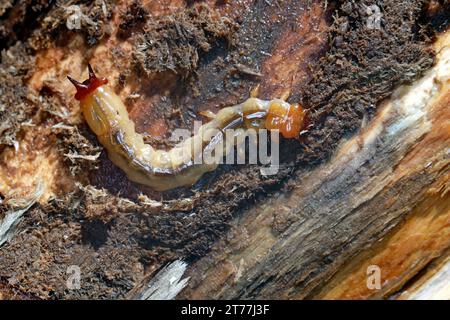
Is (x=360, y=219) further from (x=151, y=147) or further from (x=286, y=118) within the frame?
(x=151, y=147)

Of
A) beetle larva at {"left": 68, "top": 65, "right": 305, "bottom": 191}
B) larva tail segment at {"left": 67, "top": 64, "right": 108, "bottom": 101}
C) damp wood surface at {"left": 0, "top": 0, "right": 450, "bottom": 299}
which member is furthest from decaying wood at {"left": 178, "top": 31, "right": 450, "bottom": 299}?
larva tail segment at {"left": 67, "top": 64, "right": 108, "bottom": 101}

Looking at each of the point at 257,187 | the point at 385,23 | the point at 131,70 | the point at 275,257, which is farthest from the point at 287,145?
the point at 131,70

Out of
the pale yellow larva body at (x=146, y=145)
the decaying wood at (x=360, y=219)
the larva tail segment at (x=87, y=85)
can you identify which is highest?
the larva tail segment at (x=87, y=85)

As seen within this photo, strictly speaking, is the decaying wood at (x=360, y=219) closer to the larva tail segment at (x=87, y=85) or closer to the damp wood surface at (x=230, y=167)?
the damp wood surface at (x=230, y=167)

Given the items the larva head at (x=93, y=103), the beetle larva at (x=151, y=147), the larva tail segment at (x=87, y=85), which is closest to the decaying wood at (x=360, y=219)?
the beetle larva at (x=151, y=147)

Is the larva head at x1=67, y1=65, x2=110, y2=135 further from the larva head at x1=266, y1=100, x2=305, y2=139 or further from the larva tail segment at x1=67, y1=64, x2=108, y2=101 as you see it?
the larva head at x1=266, y1=100, x2=305, y2=139

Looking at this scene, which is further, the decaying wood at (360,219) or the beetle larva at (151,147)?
the beetle larva at (151,147)

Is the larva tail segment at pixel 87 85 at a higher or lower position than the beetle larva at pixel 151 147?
higher
